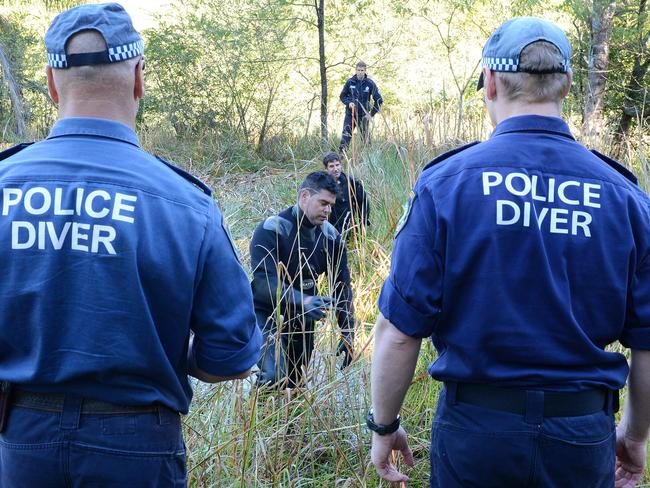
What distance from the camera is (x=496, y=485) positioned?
5.69 ft

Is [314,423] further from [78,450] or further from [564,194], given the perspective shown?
[564,194]

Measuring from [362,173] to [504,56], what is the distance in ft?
13.6

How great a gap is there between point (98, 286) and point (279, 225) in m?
2.48

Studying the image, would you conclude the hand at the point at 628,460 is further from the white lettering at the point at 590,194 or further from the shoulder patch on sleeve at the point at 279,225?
the shoulder patch on sleeve at the point at 279,225

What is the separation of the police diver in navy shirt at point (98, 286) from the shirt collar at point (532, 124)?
2.40 ft

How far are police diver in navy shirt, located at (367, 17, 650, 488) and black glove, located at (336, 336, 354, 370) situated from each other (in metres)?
1.48

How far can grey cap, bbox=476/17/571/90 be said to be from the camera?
1774 mm

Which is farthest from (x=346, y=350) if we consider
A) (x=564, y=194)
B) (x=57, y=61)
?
(x=57, y=61)

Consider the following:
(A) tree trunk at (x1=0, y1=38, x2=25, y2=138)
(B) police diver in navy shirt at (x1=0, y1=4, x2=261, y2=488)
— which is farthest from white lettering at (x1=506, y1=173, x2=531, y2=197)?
(A) tree trunk at (x1=0, y1=38, x2=25, y2=138)

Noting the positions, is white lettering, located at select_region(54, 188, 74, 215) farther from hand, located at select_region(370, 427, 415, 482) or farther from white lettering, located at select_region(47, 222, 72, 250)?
hand, located at select_region(370, 427, 415, 482)

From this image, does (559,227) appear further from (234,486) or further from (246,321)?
(234,486)

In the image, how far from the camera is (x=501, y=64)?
1.79 meters

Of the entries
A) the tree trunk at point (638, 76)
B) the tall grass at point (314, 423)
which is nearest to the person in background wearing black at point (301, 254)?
the tall grass at point (314, 423)

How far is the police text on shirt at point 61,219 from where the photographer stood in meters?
1.59
